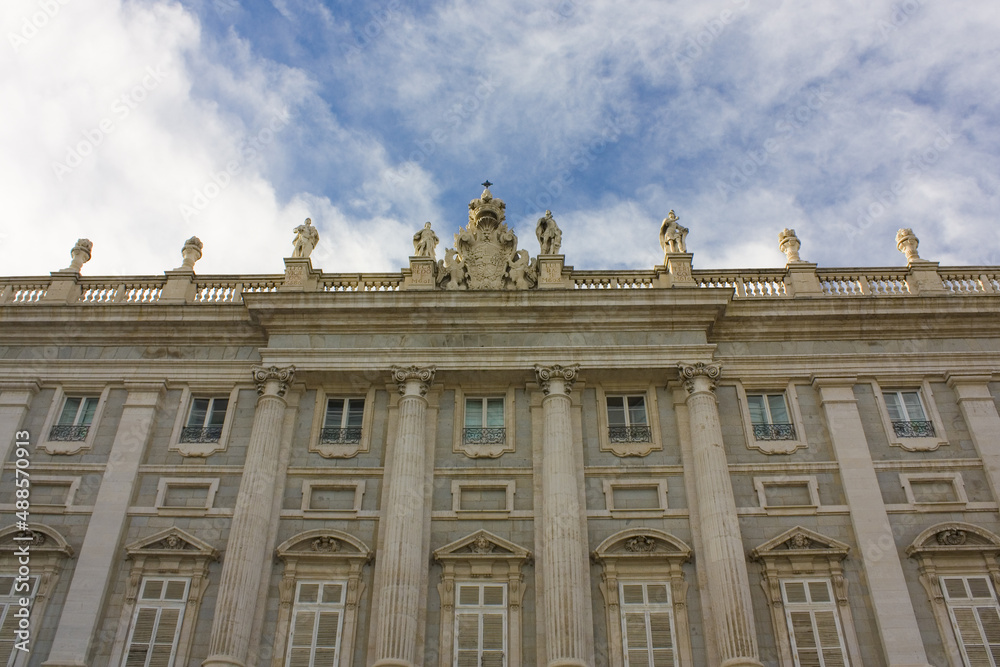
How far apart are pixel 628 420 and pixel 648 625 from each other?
4979mm

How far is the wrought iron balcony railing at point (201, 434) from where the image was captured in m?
21.7

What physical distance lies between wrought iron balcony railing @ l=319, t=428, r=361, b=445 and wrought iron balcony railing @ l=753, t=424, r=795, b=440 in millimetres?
9371

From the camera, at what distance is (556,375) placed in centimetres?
2164

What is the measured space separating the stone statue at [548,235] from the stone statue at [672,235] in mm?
2817

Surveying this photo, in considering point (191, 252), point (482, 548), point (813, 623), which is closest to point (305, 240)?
point (191, 252)

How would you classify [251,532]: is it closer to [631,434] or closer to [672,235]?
[631,434]

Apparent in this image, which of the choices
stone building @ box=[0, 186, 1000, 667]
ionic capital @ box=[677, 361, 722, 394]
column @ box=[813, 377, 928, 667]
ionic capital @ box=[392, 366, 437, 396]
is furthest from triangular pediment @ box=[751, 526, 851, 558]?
ionic capital @ box=[392, 366, 437, 396]

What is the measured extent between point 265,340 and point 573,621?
10.4 meters

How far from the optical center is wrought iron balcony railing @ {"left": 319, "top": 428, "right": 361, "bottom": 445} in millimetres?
21578

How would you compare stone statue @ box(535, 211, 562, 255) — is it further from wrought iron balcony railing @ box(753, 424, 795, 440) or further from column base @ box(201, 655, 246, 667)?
column base @ box(201, 655, 246, 667)

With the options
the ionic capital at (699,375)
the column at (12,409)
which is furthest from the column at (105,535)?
the ionic capital at (699,375)

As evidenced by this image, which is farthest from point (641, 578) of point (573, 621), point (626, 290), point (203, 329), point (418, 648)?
point (203, 329)

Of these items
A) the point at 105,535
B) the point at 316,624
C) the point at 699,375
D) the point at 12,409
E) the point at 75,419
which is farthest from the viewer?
the point at 75,419

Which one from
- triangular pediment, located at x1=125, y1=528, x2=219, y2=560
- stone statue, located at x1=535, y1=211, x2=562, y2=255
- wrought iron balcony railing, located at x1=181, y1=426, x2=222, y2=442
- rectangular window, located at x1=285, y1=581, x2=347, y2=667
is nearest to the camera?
rectangular window, located at x1=285, y1=581, x2=347, y2=667
